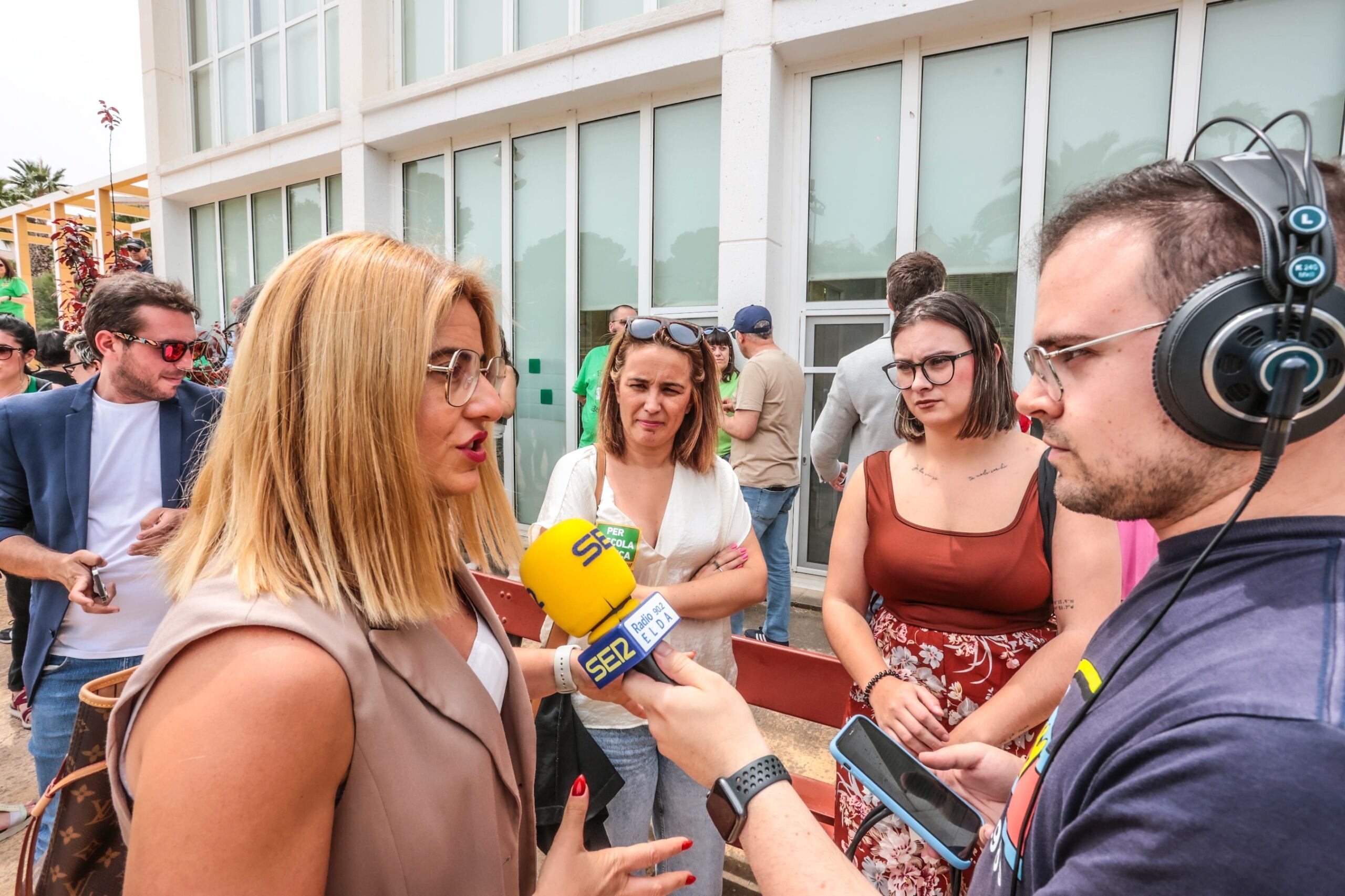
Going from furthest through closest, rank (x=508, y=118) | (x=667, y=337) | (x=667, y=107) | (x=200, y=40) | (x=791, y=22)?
1. (x=200, y=40)
2. (x=508, y=118)
3. (x=667, y=107)
4. (x=791, y=22)
5. (x=667, y=337)

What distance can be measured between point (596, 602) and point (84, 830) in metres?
1.10

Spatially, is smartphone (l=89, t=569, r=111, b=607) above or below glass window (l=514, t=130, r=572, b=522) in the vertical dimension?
below

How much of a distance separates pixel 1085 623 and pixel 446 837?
1.51 meters

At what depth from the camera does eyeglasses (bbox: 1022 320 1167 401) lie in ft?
3.00

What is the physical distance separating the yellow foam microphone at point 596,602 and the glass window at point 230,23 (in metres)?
10.9

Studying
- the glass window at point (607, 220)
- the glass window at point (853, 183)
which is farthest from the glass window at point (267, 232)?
the glass window at point (853, 183)

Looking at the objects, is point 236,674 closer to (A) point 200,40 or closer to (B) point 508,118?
(B) point 508,118

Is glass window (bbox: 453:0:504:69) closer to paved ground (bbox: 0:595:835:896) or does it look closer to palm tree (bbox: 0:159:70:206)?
paved ground (bbox: 0:595:835:896)

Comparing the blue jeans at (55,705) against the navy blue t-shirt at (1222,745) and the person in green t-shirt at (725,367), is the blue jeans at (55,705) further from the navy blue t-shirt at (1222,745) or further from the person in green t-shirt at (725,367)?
the person in green t-shirt at (725,367)

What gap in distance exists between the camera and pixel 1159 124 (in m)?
4.50

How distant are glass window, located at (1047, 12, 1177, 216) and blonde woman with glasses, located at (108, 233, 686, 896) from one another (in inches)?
186

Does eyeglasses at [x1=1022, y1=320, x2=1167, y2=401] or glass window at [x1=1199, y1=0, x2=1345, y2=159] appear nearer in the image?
eyeglasses at [x1=1022, y1=320, x2=1167, y2=401]

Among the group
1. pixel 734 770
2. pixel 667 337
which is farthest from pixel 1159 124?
pixel 734 770

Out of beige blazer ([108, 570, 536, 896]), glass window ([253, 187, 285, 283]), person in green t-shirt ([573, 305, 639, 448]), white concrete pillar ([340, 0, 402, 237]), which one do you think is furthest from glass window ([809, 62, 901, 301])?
glass window ([253, 187, 285, 283])
